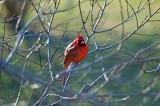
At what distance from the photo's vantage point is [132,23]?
15.1 metres

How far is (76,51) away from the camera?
5.74m

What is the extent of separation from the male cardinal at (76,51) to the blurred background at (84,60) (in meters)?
0.16

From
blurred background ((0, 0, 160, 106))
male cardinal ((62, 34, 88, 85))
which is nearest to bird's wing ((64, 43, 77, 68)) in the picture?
male cardinal ((62, 34, 88, 85))

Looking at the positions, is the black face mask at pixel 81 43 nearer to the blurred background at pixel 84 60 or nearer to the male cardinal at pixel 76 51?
the male cardinal at pixel 76 51

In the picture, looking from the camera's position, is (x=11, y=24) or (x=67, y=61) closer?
(x=67, y=61)

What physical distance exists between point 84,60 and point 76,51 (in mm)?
4898

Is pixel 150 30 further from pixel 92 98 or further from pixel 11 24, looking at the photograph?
pixel 92 98

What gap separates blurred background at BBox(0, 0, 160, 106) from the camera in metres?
3.18

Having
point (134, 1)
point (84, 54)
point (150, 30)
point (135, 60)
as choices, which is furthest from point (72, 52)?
point (134, 1)

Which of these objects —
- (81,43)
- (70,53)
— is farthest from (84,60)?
(81,43)

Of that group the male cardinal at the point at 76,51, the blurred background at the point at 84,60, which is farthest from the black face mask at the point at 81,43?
the blurred background at the point at 84,60

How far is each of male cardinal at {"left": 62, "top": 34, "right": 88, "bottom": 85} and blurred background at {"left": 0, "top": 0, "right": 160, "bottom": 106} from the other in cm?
16

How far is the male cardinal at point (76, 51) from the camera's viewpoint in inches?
→ 219

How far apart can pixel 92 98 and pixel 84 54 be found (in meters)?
2.60
